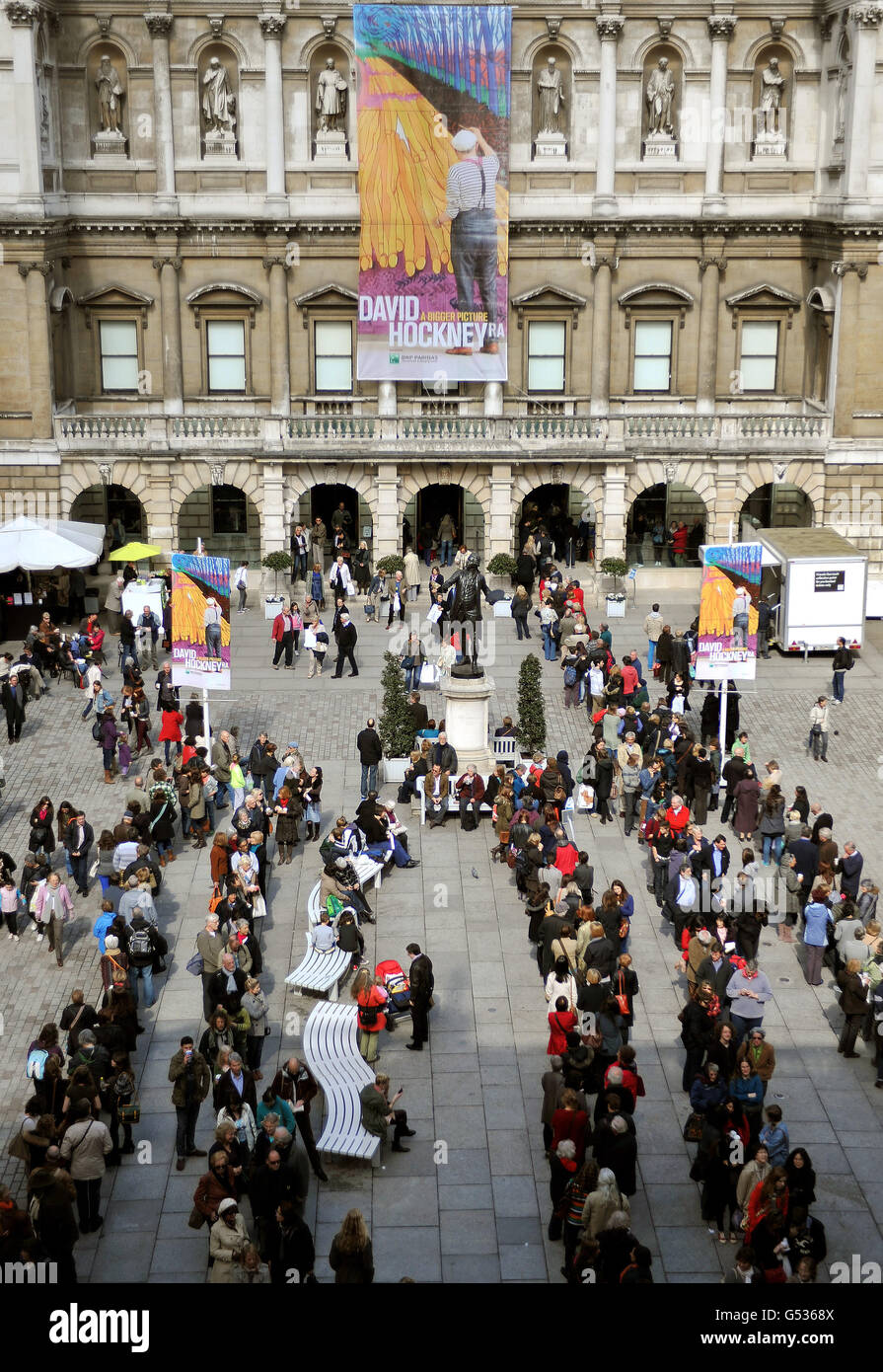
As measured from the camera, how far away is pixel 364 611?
46531 millimetres

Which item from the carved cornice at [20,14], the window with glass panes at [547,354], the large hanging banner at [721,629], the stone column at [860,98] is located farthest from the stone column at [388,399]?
the large hanging banner at [721,629]

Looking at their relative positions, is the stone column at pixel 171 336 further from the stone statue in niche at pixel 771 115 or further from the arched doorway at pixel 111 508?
the stone statue in niche at pixel 771 115

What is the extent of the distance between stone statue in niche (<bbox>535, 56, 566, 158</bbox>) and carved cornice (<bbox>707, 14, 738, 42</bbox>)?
152 inches

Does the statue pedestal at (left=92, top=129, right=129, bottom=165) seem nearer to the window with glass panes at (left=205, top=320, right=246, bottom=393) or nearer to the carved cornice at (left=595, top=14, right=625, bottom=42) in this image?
the window with glass panes at (left=205, top=320, right=246, bottom=393)

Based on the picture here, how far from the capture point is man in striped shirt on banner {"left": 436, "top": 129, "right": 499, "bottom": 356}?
156 ft

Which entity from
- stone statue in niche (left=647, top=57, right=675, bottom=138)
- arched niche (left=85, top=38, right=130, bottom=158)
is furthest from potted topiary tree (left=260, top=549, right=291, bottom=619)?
stone statue in niche (left=647, top=57, right=675, bottom=138)

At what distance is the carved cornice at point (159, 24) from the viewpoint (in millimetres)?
47188

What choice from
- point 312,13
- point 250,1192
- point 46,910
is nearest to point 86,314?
point 312,13

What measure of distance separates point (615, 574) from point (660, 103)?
1172 cm

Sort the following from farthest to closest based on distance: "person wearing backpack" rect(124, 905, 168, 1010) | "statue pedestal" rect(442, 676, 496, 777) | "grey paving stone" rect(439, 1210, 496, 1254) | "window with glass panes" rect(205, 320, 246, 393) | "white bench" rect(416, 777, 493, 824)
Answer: "window with glass panes" rect(205, 320, 246, 393) → "statue pedestal" rect(442, 676, 496, 777) → "white bench" rect(416, 777, 493, 824) → "person wearing backpack" rect(124, 905, 168, 1010) → "grey paving stone" rect(439, 1210, 496, 1254)

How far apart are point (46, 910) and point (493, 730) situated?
1164 cm

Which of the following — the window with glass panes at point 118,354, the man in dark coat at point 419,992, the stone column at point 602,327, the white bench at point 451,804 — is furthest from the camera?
the window with glass panes at point 118,354

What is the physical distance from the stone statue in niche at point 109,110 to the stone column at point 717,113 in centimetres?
1443

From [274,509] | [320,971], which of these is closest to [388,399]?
[274,509]
